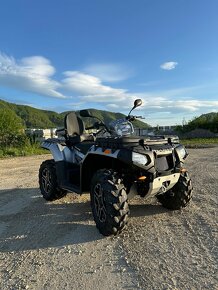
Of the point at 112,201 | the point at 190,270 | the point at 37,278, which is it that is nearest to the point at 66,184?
the point at 112,201

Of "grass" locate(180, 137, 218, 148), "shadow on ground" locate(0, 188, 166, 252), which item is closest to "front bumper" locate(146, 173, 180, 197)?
"shadow on ground" locate(0, 188, 166, 252)

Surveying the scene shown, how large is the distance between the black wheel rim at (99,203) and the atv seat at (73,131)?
1.44 meters

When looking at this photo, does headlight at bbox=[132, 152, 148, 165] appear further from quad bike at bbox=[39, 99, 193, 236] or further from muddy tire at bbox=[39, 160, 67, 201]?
muddy tire at bbox=[39, 160, 67, 201]

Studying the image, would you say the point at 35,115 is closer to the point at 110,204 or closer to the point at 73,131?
the point at 73,131

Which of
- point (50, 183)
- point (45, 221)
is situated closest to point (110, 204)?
point (45, 221)

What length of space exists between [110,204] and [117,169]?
0.83m

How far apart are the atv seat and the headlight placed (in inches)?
71.5

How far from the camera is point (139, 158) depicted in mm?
4266

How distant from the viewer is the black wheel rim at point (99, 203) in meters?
4.45

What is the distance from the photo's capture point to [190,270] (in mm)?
3287

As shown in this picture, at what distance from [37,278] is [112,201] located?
53.4 inches

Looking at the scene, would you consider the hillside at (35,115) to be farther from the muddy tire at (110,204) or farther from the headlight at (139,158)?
the headlight at (139,158)

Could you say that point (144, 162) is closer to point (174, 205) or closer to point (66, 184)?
point (174, 205)

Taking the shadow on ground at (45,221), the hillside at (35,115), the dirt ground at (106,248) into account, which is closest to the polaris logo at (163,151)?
the dirt ground at (106,248)
